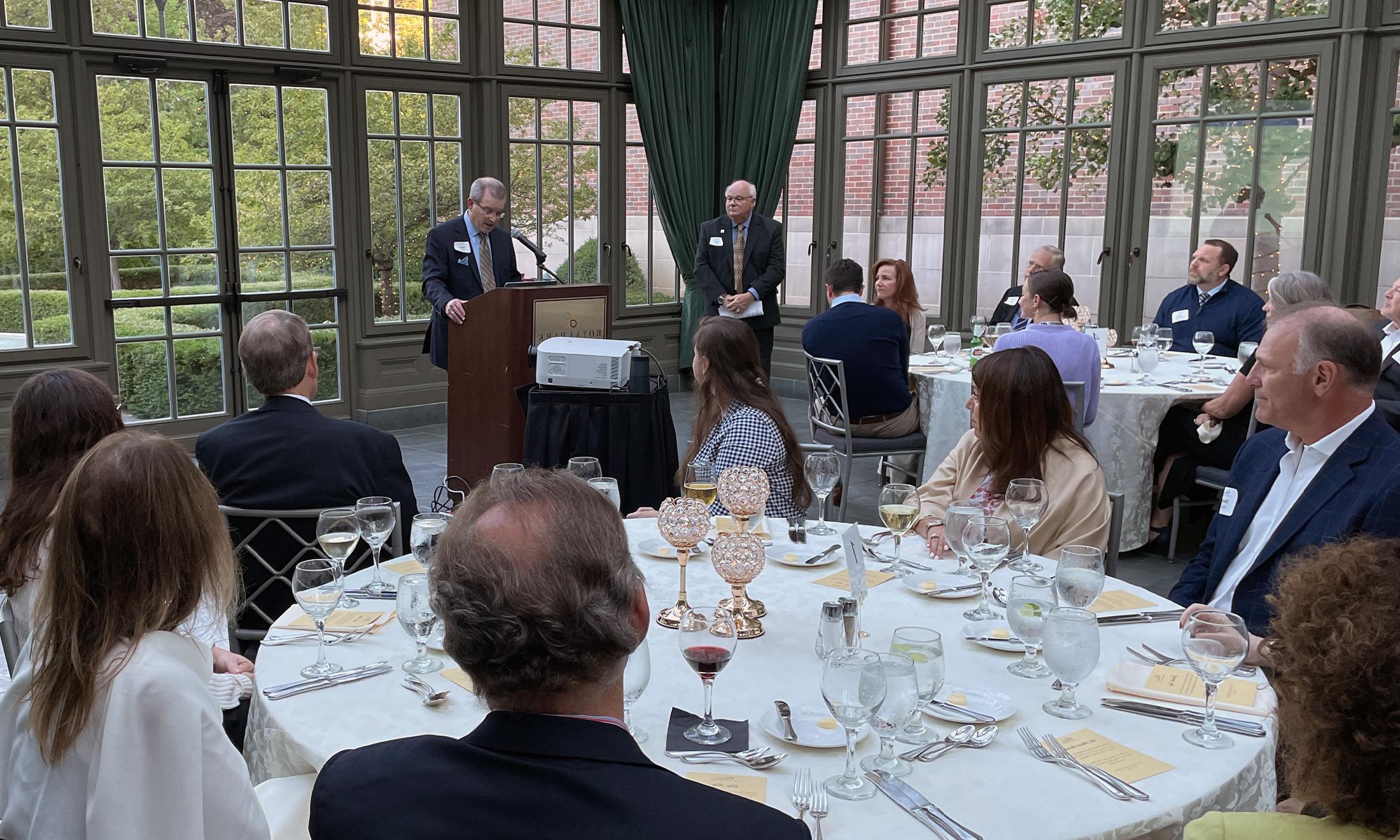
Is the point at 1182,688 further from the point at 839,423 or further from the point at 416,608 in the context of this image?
the point at 839,423

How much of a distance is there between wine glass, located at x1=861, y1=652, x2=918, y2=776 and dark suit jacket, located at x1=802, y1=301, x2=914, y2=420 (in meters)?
3.77

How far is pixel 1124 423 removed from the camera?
16.0ft

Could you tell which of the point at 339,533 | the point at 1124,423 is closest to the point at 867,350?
the point at 1124,423

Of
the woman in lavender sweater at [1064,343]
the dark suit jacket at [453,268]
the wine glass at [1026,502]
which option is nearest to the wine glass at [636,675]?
the wine glass at [1026,502]

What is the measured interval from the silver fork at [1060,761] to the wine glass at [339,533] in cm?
131

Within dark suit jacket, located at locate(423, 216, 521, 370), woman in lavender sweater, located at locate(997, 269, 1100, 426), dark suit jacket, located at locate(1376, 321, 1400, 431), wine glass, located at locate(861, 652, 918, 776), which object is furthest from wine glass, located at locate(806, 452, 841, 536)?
dark suit jacket, located at locate(423, 216, 521, 370)

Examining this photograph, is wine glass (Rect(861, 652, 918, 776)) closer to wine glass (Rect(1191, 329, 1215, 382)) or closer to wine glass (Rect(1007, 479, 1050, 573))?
wine glass (Rect(1007, 479, 1050, 573))

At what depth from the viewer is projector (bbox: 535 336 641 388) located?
14.8ft

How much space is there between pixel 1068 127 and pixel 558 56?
12.4ft

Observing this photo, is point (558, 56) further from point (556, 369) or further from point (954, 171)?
point (556, 369)

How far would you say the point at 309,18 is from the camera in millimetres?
7316

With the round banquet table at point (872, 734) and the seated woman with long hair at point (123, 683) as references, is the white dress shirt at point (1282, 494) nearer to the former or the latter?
the round banquet table at point (872, 734)

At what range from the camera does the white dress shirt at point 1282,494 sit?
253 cm

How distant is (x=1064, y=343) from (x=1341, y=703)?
3.55 metres
